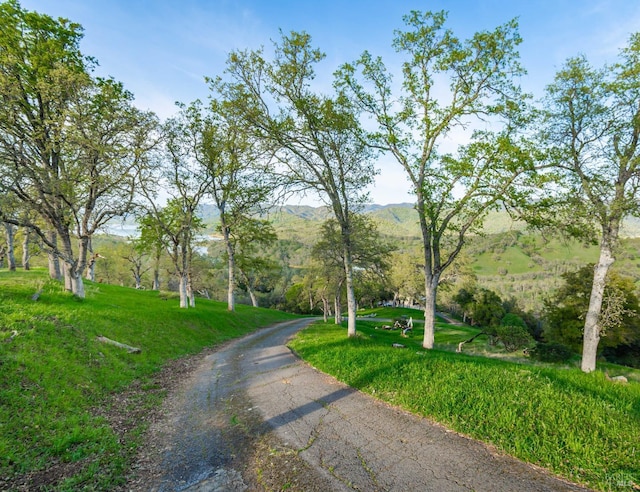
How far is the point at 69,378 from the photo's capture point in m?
8.38

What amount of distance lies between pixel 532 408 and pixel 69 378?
11.6m

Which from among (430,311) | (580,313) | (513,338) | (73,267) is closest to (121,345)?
(73,267)

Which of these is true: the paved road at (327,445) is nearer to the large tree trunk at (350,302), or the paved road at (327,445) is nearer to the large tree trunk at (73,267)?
the large tree trunk at (350,302)

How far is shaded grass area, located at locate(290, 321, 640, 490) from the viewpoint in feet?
15.2

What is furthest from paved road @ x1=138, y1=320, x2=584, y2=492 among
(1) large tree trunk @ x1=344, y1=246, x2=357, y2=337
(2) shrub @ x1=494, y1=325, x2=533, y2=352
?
(2) shrub @ x1=494, y1=325, x2=533, y2=352

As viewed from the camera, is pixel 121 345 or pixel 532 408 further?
pixel 121 345

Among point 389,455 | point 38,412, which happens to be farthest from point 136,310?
point 389,455

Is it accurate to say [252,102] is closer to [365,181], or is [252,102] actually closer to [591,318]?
[365,181]

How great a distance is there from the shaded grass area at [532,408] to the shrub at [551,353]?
19450mm

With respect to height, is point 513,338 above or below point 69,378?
below

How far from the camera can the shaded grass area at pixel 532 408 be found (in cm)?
462

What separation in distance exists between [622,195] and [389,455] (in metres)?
16.0

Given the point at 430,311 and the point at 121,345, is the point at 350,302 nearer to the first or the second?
the point at 430,311

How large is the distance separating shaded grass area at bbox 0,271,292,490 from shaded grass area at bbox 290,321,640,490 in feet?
20.4
